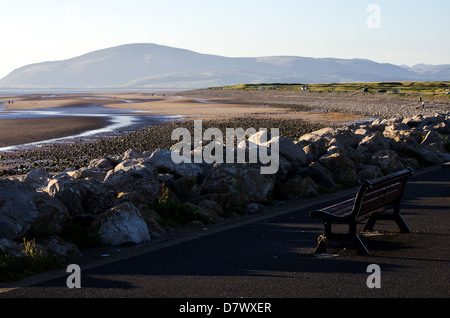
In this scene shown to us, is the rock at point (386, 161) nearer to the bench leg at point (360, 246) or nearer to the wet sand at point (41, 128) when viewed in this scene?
the bench leg at point (360, 246)

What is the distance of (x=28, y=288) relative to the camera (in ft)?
21.5

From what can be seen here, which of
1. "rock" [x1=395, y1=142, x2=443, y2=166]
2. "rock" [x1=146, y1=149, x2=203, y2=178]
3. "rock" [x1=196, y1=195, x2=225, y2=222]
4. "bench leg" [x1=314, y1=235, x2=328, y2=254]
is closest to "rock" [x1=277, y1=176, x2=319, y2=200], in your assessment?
"rock" [x1=146, y1=149, x2=203, y2=178]

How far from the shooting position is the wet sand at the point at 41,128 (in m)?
29.7

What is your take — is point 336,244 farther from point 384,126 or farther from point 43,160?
point 384,126

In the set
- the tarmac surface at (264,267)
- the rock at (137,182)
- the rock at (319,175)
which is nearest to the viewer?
the tarmac surface at (264,267)

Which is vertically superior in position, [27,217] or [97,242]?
[27,217]

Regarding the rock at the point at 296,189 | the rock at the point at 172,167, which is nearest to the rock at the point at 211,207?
the rock at the point at 172,167

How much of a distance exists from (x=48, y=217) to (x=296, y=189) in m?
6.18

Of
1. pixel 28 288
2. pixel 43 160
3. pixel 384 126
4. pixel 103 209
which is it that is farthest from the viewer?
pixel 384 126

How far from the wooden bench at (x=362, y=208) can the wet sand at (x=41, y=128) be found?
22656 mm

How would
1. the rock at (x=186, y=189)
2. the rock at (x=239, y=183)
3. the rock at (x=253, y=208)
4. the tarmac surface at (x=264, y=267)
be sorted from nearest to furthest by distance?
the tarmac surface at (x=264, y=267), the rock at (x=253, y=208), the rock at (x=186, y=189), the rock at (x=239, y=183)
